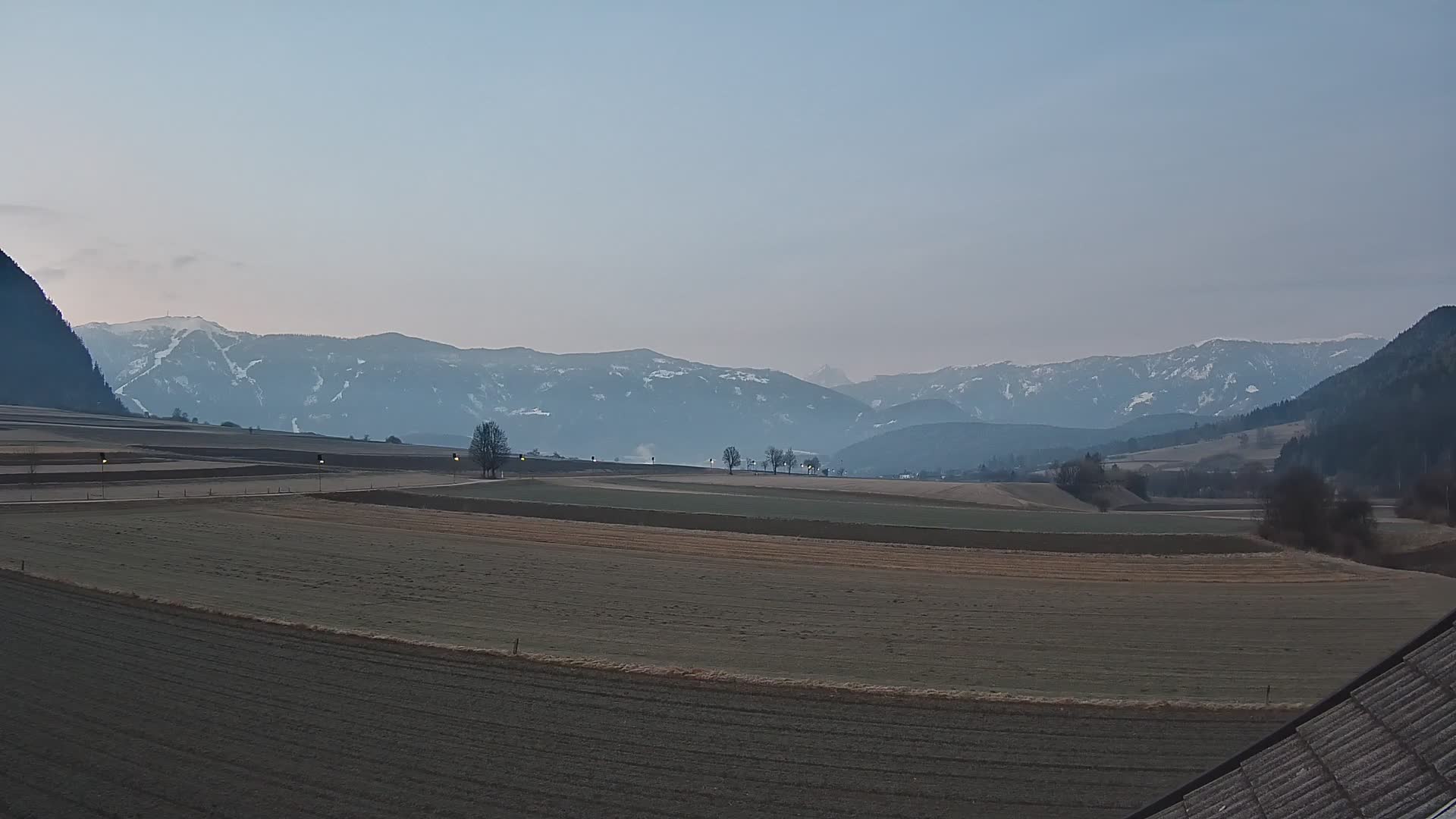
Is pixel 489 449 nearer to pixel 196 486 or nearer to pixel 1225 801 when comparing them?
pixel 196 486

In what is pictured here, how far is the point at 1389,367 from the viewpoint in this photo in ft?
545

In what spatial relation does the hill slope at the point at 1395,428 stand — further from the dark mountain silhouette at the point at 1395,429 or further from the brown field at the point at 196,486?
the brown field at the point at 196,486

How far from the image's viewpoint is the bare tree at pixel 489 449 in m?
105

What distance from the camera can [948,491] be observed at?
103 metres

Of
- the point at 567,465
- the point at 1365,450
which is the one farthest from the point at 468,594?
the point at 1365,450

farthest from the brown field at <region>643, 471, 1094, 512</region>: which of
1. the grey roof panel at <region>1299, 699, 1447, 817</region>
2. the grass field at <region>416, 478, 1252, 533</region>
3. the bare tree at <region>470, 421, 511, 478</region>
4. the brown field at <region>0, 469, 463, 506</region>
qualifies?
the grey roof panel at <region>1299, 699, 1447, 817</region>

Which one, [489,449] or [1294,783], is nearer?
[1294,783]

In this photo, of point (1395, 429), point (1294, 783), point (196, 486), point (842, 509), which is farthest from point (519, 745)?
point (1395, 429)

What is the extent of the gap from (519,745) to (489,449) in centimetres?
9305

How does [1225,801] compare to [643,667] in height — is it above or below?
above

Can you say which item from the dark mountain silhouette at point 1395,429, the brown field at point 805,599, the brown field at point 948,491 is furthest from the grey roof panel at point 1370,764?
the dark mountain silhouette at point 1395,429

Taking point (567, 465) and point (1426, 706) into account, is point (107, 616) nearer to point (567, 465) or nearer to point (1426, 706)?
point (1426, 706)

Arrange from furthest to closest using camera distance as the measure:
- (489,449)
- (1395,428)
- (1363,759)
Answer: (1395,428), (489,449), (1363,759)

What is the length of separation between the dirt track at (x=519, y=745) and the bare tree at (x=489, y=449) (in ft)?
278
